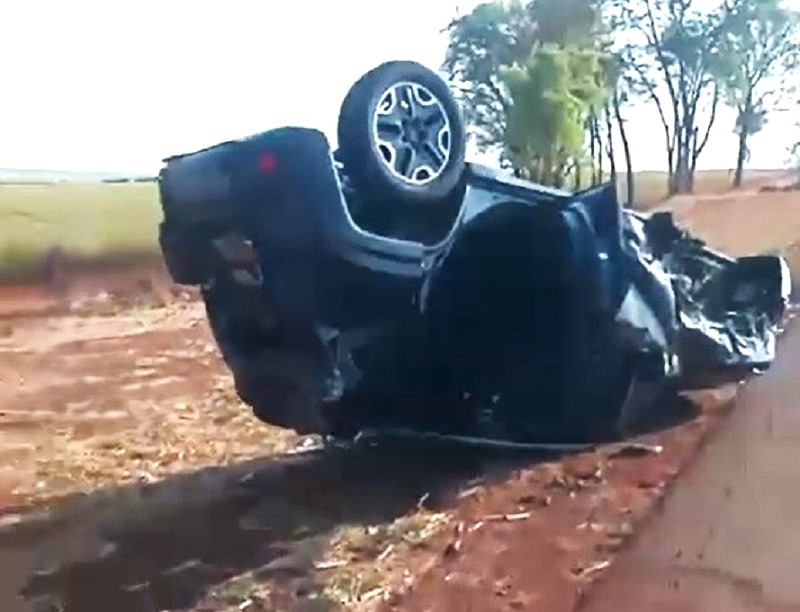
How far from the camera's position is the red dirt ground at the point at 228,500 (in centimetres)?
468

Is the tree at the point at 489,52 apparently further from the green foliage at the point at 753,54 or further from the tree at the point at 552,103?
the green foliage at the point at 753,54

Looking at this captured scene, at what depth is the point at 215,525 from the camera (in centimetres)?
563

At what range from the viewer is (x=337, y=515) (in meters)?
5.67

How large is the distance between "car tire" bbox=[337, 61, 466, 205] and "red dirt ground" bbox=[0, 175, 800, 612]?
4.76 feet

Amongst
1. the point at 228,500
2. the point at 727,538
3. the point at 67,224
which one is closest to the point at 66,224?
the point at 67,224

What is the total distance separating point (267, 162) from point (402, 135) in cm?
59

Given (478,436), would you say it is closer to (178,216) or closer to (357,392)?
(357,392)

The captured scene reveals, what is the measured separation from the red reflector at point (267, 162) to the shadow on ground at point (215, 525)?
1538 mm

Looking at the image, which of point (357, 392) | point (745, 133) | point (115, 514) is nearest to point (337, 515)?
point (357, 392)

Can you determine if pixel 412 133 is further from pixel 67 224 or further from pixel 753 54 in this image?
pixel 753 54

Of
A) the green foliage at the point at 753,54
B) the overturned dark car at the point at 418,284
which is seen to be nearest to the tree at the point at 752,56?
the green foliage at the point at 753,54

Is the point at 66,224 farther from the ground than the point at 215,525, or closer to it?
farther from the ground

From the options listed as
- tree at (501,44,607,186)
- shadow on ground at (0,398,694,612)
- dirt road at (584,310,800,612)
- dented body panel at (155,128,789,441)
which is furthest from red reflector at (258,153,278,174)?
tree at (501,44,607,186)

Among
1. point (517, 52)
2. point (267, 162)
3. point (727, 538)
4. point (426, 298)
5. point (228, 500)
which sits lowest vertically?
point (228, 500)
